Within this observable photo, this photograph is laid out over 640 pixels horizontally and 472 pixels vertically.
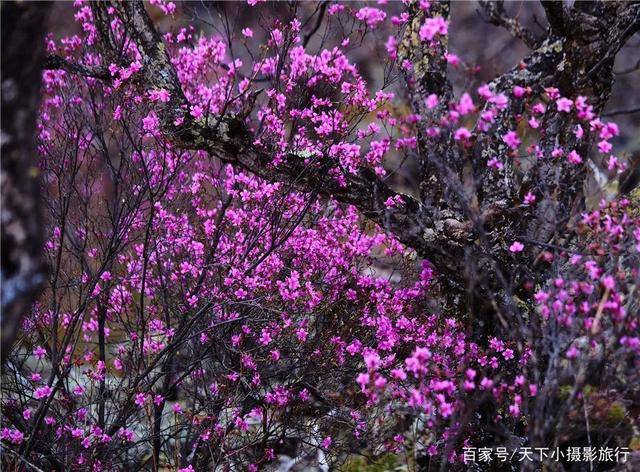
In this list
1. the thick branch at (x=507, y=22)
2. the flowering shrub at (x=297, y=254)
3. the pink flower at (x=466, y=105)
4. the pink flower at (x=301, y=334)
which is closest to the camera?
the pink flower at (x=466, y=105)

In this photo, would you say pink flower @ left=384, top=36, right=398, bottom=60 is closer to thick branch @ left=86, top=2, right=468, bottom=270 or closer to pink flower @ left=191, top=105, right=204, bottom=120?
thick branch @ left=86, top=2, right=468, bottom=270

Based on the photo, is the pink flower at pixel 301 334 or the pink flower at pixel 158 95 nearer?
the pink flower at pixel 158 95

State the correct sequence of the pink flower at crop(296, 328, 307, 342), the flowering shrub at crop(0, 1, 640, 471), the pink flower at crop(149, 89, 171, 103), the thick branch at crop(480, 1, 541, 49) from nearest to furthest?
the pink flower at crop(149, 89, 171, 103)
the flowering shrub at crop(0, 1, 640, 471)
the pink flower at crop(296, 328, 307, 342)
the thick branch at crop(480, 1, 541, 49)

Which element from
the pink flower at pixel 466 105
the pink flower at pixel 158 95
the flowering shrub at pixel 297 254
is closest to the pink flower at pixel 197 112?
the flowering shrub at pixel 297 254

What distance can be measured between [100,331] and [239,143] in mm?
1973

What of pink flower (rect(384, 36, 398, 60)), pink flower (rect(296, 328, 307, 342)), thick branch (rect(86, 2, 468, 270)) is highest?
pink flower (rect(384, 36, 398, 60))

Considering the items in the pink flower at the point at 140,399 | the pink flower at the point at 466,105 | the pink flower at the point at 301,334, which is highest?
the pink flower at the point at 466,105

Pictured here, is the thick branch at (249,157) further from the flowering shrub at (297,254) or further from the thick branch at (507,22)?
the thick branch at (507,22)

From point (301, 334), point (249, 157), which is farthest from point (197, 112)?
point (301, 334)

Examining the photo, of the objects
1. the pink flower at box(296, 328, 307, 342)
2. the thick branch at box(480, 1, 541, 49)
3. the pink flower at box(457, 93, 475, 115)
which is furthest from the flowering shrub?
the thick branch at box(480, 1, 541, 49)

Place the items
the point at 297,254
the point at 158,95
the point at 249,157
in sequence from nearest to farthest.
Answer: the point at 158,95, the point at 249,157, the point at 297,254

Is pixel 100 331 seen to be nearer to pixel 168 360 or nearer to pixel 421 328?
pixel 168 360

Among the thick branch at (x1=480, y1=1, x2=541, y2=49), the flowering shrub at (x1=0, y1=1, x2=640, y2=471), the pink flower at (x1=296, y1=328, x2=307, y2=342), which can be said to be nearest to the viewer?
the flowering shrub at (x1=0, y1=1, x2=640, y2=471)

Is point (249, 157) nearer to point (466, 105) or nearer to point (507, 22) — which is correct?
point (466, 105)
